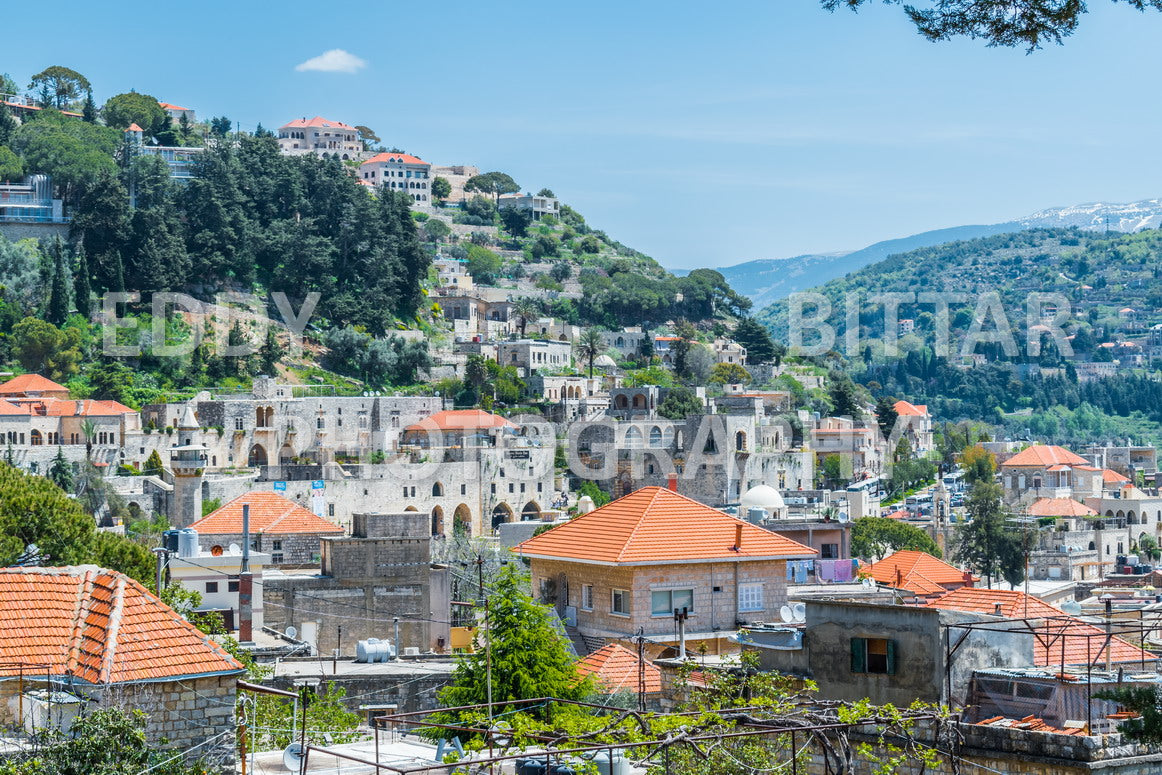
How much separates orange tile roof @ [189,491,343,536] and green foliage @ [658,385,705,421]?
4426cm

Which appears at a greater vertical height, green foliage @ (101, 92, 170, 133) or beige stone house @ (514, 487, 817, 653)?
green foliage @ (101, 92, 170, 133)

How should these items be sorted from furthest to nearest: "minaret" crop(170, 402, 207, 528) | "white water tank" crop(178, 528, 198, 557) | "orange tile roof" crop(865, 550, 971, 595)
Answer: "minaret" crop(170, 402, 207, 528) < "orange tile roof" crop(865, 550, 971, 595) < "white water tank" crop(178, 528, 198, 557)

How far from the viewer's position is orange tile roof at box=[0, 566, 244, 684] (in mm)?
10055

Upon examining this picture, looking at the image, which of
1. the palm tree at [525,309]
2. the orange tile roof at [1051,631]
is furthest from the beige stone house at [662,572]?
the palm tree at [525,309]

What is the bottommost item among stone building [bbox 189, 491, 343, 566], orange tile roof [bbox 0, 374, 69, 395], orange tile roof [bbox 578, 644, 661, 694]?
orange tile roof [bbox 578, 644, 661, 694]

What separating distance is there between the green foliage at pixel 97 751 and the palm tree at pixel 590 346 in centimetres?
8327

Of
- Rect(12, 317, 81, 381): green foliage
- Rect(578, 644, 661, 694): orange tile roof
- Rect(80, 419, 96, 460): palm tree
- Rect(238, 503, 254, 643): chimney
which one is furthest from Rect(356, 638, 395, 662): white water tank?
Rect(12, 317, 81, 381): green foliage

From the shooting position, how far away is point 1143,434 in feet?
539

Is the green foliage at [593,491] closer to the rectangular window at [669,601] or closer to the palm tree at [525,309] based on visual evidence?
the palm tree at [525,309]

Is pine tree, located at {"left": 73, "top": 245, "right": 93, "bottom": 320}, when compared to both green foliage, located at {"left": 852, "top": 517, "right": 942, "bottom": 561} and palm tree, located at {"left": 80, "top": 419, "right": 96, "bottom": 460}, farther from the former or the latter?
green foliage, located at {"left": 852, "top": 517, "right": 942, "bottom": 561}

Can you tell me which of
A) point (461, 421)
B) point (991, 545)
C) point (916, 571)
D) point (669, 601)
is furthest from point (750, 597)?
point (461, 421)

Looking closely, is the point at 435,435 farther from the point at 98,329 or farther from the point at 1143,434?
the point at 1143,434

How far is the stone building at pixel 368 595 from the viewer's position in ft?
81.7

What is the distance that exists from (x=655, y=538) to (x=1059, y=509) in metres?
65.0
